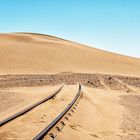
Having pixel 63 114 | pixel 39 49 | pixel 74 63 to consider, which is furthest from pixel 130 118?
pixel 39 49

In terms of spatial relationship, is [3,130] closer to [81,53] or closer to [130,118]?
[130,118]

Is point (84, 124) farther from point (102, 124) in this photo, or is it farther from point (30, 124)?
point (30, 124)

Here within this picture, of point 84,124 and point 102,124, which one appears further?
point 102,124

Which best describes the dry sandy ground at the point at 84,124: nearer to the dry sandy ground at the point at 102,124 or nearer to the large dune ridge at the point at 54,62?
the dry sandy ground at the point at 102,124

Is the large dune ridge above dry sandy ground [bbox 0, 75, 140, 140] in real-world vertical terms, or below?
above

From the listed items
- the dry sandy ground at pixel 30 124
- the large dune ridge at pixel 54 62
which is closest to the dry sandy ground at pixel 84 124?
the dry sandy ground at pixel 30 124

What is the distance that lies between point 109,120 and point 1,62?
4190 cm

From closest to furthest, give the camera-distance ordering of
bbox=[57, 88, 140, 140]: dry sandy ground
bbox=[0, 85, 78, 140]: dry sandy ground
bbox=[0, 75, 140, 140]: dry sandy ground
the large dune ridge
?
bbox=[0, 85, 78, 140]: dry sandy ground < bbox=[0, 75, 140, 140]: dry sandy ground < bbox=[57, 88, 140, 140]: dry sandy ground < the large dune ridge

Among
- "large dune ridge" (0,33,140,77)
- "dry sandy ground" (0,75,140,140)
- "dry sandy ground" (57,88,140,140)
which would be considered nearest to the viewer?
"dry sandy ground" (0,75,140,140)

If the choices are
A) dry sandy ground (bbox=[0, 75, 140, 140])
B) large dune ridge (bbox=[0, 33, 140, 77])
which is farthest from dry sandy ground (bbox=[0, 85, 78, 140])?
large dune ridge (bbox=[0, 33, 140, 77])

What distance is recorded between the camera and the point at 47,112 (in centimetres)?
1138

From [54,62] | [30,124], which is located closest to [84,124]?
[30,124]

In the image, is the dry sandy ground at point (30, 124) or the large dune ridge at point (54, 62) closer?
A: the dry sandy ground at point (30, 124)

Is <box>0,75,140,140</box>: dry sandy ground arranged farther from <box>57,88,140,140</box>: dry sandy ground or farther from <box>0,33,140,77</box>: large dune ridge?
<box>0,33,140,77</box>: large dune ridge
